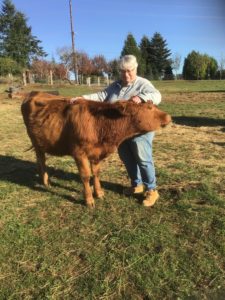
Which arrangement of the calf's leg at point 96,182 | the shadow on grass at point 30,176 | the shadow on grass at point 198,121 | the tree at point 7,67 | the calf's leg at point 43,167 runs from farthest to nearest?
the tree at point 7,67
the shadow on grass at point 198,121
the calf's leg at point 43,167
the shadow on grass at point 30,176
the calf's leg at point 96,182

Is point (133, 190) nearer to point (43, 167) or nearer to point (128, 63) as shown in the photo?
point (43, 167)

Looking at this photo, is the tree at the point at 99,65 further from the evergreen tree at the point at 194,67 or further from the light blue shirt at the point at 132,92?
the light blue shirt at the point at 132,92

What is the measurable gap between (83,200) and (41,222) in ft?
2.52

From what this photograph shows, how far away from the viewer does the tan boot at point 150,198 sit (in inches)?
190

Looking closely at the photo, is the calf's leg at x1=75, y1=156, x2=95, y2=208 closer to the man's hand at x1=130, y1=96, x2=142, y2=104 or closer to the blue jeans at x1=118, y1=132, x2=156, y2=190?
the blue jeans at x1=118, y1=132, x2=156, y2=190

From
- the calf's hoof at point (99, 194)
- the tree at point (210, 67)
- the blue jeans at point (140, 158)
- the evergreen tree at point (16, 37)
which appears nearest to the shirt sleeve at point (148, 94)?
the blue jeans at point (140, 158)

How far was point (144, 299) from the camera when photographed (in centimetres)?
316

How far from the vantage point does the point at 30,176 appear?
628 cm

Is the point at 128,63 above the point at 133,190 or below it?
above

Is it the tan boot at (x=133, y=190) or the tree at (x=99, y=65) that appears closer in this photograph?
the tan boot at (x=133, y=190)

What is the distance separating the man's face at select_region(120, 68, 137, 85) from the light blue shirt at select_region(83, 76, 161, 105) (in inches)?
2.6

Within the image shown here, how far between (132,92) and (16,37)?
185 feet

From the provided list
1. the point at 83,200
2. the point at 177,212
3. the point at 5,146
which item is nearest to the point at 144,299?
the point at 177,212

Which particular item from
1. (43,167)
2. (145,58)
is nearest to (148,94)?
(43,167)
